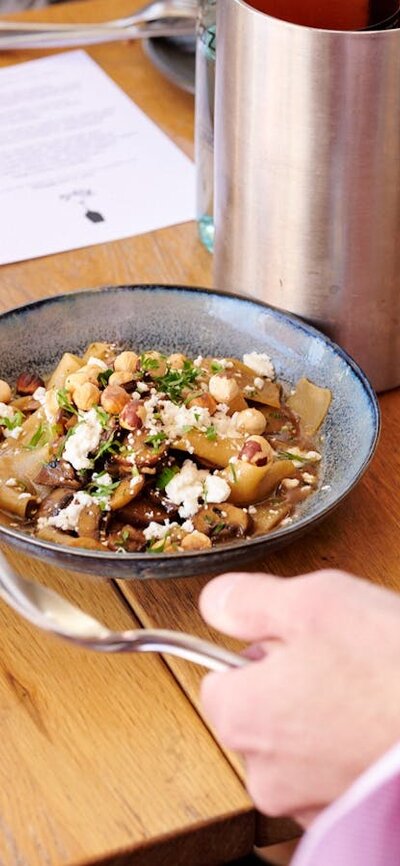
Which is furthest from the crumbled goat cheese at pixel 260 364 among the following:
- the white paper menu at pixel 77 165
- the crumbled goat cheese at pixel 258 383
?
the white paper menu at pixel 77 165

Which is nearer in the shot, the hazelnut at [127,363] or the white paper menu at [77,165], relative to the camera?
the hazelnut at [127,363]

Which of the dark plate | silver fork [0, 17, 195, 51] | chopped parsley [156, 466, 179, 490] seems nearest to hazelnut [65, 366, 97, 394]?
chopped parsley [156, 466, 179, 490]

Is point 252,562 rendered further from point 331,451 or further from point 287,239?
point 287,239

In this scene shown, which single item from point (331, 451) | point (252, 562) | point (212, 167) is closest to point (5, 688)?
point (252, 562)

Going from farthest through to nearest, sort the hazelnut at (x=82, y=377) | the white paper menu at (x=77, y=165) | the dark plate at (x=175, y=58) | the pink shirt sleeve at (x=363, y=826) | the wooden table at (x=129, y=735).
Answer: the dark plate at (x=175, y=58)
the white paper menu at (x=77, y=165)
the hazelnut at (x=82, y=377)
the wooden table at (x=129, y=735)
the pink shirt sleeve at (x=363, y=826)

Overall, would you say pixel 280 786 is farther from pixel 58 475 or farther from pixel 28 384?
pixel 28 384

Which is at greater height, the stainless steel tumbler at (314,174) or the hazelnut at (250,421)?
the stainless steel tumbler at (314,174)

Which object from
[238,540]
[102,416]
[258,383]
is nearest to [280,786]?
[238,540]

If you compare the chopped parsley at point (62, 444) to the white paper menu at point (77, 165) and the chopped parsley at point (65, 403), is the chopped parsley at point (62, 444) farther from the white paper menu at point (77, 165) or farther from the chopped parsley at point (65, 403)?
the white paper menu at point (77, 165)
